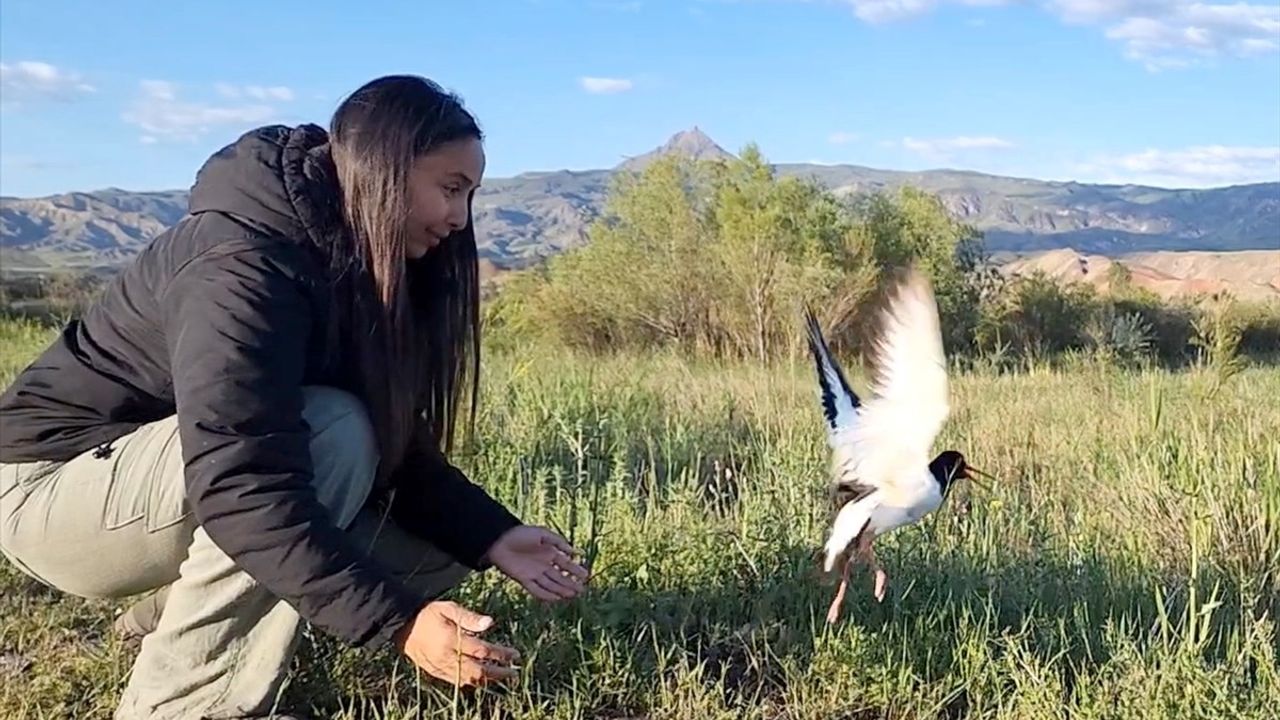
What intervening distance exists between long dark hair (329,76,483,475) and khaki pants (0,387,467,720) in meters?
0.09

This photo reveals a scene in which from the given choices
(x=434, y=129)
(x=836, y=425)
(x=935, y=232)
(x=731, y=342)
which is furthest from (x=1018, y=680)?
(x=935, y=232)

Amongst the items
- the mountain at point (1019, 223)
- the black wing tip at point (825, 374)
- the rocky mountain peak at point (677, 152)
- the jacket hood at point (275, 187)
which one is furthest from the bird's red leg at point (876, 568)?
the mountain at point (1019, 223)

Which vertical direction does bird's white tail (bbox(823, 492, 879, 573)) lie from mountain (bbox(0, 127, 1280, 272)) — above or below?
above

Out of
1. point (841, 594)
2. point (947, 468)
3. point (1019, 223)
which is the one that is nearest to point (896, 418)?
point (947, 468)

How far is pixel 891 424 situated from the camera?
99.0 inches

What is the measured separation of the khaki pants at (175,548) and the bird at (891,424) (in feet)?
3.11

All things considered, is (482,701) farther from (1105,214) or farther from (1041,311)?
(1105,214)

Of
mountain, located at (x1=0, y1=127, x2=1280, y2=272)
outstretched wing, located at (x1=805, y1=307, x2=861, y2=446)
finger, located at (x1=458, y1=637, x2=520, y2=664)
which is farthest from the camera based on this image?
mountain, located at (x1=0, y1=127, x2=1280, y2=272)

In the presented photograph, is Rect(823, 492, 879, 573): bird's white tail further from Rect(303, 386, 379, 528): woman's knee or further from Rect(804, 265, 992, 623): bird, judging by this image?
Rect(303, 386, 379, 528): woman's knee

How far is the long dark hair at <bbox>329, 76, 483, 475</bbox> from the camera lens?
7.09 ft

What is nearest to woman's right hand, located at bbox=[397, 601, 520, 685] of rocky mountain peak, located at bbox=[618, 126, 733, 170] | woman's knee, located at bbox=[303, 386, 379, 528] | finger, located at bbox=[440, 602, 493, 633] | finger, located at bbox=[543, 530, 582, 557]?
finger, located at bbox=[440, 602, 493, 633]

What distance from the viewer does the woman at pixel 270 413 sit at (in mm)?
1957

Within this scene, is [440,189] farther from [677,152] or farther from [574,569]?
[677,152]

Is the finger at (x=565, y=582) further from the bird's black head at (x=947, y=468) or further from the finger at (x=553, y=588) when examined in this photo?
the bird's black head at (x=947, y=468)
